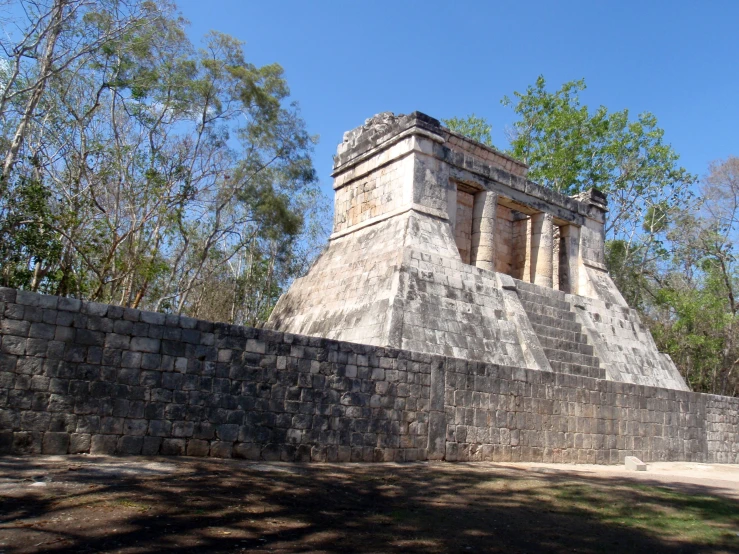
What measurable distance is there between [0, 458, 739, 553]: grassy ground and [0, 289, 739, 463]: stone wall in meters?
0.44

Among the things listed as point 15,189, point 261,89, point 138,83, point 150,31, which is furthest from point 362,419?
point 261,89

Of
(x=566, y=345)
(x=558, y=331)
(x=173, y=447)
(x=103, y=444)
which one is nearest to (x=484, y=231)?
(x=558, y=331)

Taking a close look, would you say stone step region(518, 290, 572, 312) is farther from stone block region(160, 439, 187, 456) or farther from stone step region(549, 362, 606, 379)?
stone block region(160, 439, 187, 456)

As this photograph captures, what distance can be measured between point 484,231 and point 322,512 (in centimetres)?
873

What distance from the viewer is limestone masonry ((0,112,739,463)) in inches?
239

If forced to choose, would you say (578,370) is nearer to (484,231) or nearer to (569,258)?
(484,231)

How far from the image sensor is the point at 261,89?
17391mm

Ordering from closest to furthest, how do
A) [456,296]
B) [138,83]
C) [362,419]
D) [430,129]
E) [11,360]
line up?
[11,360] < [362,419] < [456,296] < [430,129] < [138,83]

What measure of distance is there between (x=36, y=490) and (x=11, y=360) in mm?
1707

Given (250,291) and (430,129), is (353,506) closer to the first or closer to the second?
(430,129)

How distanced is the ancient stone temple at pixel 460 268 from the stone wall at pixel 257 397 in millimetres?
925

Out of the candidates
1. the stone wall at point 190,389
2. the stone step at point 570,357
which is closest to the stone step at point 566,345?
the stone step at point 570,357

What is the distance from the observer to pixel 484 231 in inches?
494

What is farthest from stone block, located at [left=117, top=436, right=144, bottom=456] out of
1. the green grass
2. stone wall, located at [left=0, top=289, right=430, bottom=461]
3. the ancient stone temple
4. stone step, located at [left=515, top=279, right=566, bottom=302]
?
stone step, located at [left=515, top=279, right=566, bottom=302]
